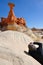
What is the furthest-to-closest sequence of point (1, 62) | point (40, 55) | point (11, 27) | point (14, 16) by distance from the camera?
1. point (14, 16)
2. point (11, 27)
3. point (40, 55)
4. point (1, 62)

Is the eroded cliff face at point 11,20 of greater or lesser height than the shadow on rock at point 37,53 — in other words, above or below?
above

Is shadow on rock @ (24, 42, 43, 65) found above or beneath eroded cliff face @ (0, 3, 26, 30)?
beneath

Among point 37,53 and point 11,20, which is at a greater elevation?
point 11,20

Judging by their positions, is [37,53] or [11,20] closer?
[37,53]

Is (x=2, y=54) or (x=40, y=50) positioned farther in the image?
(x=40, y=50)

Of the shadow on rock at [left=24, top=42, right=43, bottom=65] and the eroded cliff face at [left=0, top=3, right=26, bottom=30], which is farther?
the eroded cliff face at [left=0, top=3, right=26, bottom=30]

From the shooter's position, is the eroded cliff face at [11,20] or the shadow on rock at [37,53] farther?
the eroded cliff face at [11,20]

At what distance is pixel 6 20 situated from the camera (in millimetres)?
31453

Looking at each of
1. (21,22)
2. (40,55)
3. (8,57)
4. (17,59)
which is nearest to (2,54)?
(8,57)

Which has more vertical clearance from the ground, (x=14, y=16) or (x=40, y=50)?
(x=14, y=16)

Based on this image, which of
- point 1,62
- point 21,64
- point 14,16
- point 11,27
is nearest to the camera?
point 1,62

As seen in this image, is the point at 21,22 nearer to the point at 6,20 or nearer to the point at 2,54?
the point at 6,20

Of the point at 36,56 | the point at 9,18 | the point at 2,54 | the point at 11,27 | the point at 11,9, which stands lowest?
the point at 36,56

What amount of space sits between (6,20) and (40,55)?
80.9ft
